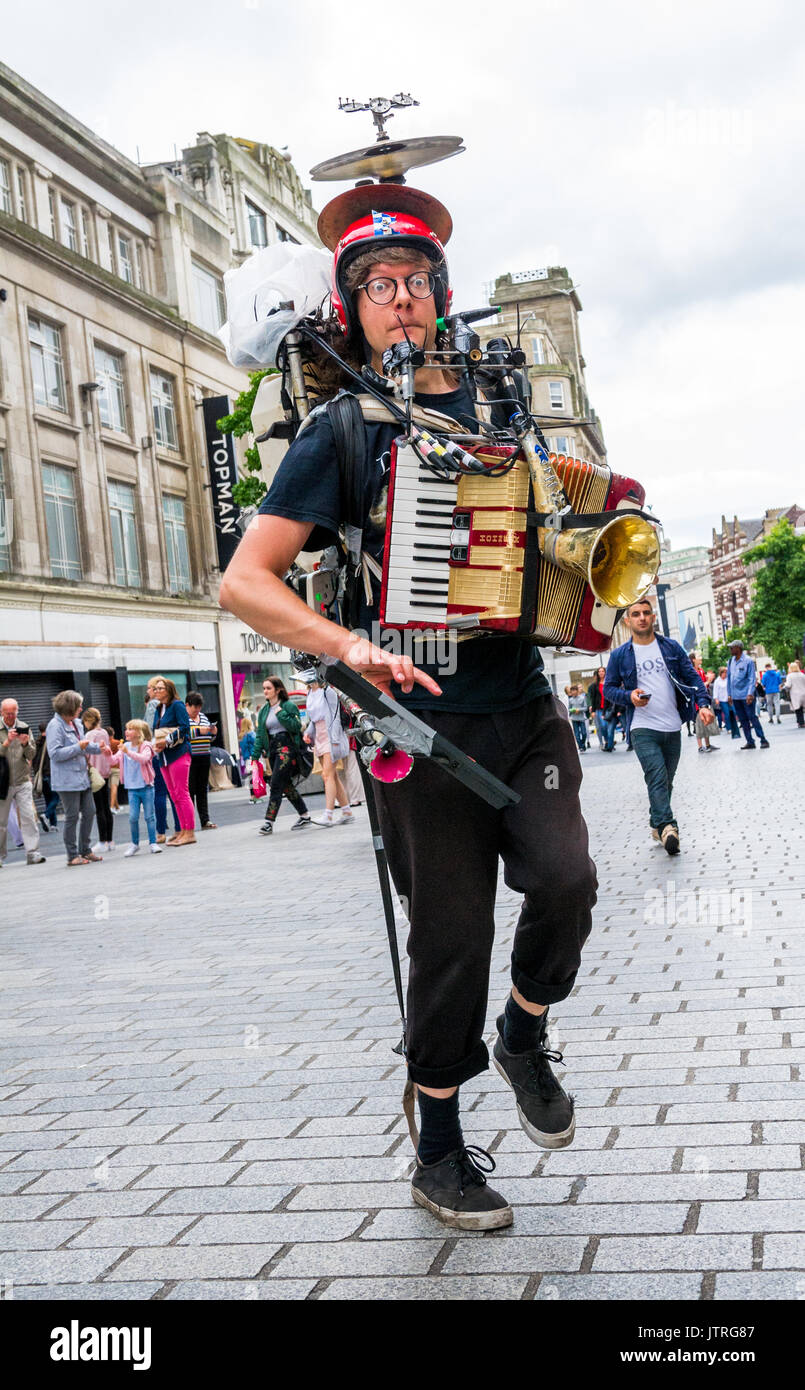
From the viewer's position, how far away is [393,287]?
3.06m

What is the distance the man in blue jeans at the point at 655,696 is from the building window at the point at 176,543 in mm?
26062

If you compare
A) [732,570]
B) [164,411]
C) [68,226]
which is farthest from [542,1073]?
[732,570]

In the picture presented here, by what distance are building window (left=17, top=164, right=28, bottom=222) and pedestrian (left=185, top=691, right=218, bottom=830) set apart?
59.7 ft

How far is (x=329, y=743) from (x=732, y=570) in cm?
16163

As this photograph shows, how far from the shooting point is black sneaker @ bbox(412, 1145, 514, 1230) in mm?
2846

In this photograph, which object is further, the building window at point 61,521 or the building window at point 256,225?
the building window at point 256,225

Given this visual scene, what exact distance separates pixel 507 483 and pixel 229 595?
659 mm

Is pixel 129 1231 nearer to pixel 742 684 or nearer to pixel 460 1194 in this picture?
pixel 460 1194

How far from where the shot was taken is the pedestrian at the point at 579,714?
3134 cm

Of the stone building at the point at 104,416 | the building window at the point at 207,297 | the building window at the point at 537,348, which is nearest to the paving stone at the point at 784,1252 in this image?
the stone building at the point at 104,416

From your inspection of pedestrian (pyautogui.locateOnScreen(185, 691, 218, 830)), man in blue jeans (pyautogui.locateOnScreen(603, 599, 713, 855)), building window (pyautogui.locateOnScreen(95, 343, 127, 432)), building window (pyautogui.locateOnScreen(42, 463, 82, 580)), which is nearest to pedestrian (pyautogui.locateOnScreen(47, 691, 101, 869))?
pedestrian (pyautogui.locateOnScreen(185, 691, 218, 830))

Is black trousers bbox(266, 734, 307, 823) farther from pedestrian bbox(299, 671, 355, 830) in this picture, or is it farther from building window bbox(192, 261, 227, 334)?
building window bbox(192, 261, 227, 334)

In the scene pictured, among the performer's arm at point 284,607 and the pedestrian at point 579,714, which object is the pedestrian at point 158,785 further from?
the pedestrian at point 579,714
